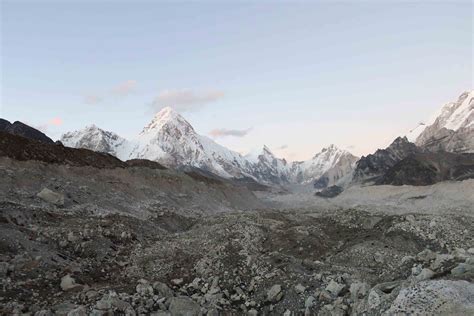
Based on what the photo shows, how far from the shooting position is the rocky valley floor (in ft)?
45.9

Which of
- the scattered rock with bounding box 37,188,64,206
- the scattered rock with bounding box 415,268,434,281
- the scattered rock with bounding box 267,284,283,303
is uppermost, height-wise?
the scattered rock with bounding box 37,188,64,206

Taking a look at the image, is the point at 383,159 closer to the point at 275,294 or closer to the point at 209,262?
the point at 209,262

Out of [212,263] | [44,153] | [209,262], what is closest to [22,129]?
[44,153]

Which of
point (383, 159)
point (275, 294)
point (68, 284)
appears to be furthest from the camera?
point (383, 159)

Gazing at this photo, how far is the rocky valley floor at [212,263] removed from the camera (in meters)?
14.0

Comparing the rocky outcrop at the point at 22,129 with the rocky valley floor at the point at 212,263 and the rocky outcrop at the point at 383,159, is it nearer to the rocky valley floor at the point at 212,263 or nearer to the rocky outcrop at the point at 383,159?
the rocky valley floor at the point at 212,263

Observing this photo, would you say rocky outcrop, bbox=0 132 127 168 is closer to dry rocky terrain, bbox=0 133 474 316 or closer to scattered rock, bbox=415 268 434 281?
dry rocky terrain, bbox=0 133 474 316

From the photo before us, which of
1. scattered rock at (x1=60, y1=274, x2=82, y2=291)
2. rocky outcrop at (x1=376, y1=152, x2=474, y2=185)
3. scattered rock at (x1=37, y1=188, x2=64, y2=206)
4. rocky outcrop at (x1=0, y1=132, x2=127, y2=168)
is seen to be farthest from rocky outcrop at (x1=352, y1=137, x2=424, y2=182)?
scattered rock at (x1=60, y1=274, x2=82, y2=291)

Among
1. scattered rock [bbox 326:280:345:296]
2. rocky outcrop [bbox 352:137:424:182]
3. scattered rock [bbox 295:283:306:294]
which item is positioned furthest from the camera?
rocky outcrop [bbox 352:137:424:182]

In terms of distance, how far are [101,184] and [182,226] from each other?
11603mm

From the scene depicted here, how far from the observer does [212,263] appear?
2033cm

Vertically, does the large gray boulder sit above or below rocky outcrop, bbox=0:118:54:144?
below

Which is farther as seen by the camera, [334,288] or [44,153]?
[44,153]

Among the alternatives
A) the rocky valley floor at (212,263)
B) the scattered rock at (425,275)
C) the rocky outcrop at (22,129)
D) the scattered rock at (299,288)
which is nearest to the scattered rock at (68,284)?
the rocky valley floor at (212,263)
